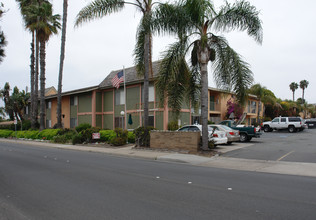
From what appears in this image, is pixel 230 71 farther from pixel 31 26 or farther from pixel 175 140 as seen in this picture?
pixel 31 26

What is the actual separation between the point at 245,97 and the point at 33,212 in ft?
37.2

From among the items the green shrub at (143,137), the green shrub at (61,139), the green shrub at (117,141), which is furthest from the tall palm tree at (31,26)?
the green shrub at (143,137)

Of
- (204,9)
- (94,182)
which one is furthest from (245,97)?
(94,182)

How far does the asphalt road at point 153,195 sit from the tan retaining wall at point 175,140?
5.30 metres

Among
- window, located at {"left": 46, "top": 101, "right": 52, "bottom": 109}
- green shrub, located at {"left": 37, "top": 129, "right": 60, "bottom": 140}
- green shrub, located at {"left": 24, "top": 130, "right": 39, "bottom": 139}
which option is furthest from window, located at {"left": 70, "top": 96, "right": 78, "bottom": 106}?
green shrub, located at {"left": 37, "top": 129, "right": 60, "bottom": 140}

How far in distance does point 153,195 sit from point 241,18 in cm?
1096

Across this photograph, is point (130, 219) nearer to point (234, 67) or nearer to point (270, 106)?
point (234, 67)

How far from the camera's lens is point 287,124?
1179 inches

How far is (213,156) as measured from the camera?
13.4m

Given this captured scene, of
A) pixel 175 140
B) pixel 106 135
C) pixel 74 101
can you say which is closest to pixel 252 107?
pixel 74 101

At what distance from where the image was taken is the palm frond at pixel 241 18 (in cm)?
1330

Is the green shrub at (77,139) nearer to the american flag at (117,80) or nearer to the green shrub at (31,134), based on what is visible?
the american flag at (117,80)

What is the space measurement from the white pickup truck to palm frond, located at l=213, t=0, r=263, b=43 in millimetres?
19688

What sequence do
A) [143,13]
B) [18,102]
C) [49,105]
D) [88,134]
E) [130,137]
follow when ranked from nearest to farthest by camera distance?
[143,13] < [130,137] < [88,134] < [49,105] < [18,102]
